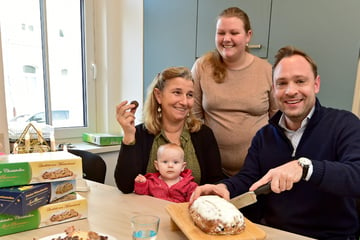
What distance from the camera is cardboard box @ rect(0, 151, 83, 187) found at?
0.92 metres

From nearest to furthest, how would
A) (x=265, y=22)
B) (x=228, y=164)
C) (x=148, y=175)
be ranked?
(x=148, y=175) → (x=228, y=164) → (x=265, y=22)

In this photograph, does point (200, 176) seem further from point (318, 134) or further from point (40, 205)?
point (40, 205)

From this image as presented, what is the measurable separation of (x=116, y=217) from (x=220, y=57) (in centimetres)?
111

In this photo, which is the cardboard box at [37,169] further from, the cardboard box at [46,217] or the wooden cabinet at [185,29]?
the wooden cabinet at [185,29]

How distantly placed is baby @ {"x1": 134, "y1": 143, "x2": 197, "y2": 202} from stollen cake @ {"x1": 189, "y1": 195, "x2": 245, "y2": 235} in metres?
0.46

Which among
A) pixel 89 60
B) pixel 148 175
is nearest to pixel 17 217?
pixel 148 175

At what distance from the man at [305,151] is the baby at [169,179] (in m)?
0.21

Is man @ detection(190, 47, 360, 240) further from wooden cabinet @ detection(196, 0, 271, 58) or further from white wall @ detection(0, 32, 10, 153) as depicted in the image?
white wall @ detection(0, 32, 10, 153)

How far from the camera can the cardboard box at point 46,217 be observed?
0.94m

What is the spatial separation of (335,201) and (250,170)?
1.16 ft

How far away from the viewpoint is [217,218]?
2.76 ft

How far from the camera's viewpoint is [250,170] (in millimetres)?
1351

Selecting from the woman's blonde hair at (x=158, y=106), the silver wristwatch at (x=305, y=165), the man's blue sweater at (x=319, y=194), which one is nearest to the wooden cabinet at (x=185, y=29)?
the woman's blonde hair at (x=158, y=106)

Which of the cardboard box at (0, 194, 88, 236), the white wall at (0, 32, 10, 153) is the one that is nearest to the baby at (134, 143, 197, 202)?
the cardboard box at (0, 194, 88, 236)
